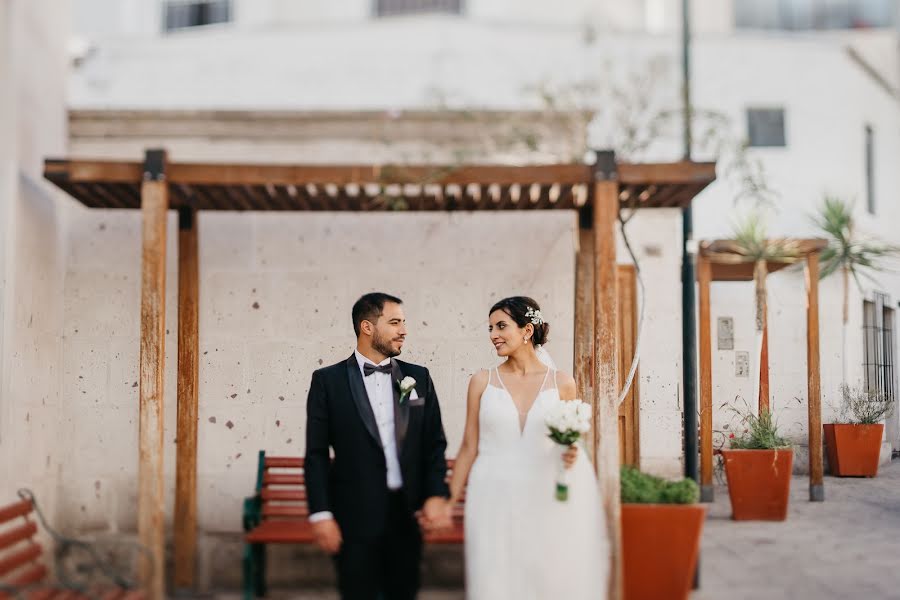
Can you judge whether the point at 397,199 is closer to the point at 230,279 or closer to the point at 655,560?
the point at 230,279

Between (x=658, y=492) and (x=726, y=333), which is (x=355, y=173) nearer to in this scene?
(x=658, y=492)

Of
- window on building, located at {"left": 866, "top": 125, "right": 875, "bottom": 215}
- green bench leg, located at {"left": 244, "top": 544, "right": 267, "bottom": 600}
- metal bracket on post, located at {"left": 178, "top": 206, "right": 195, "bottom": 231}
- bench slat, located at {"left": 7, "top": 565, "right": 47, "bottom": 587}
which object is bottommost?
green bench leg, located at {"left": 244, "top": 544, "right": 267, "bottom": 600}

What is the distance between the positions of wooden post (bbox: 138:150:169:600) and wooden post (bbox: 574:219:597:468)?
9.41ft

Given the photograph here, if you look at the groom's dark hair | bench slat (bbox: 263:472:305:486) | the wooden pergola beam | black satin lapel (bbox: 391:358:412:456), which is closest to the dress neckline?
black satin lapel (bbox: 391:358:412:456)

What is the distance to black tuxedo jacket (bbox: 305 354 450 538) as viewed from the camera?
457cm

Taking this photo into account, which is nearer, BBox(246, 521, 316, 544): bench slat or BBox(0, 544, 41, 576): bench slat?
BBox(0, 544, 41, 576): bench slat

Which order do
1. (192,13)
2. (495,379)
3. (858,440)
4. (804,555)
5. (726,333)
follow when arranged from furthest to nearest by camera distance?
(192,13)
(726,333)
(858,440)
(804,555)
(495,379)

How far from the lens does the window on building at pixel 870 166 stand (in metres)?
17.2

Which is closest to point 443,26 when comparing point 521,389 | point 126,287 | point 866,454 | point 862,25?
point 862,25

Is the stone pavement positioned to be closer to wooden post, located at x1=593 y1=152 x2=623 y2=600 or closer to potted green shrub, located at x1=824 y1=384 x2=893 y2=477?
wooden post, located at x1=593 y1=152 x2=623 y2=600

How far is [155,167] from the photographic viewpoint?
5.94 m

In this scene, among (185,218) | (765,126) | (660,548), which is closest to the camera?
(660,548)

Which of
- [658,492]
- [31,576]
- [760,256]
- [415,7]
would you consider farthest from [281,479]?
[415,7]

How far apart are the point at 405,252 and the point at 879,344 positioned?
1190cm
